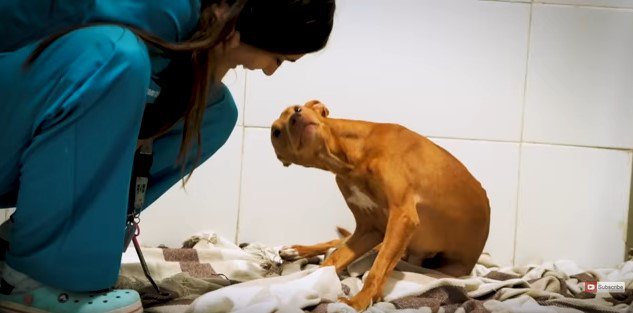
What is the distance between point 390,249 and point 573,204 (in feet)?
2.88

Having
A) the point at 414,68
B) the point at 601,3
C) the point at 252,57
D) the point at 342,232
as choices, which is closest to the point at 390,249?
the point at 342,232

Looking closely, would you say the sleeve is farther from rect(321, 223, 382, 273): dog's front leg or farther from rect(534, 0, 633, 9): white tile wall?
rect(534, 0, 633, 9): white tile wall

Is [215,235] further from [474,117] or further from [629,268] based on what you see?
[629,268]

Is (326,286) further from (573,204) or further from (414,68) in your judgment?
(573,204)

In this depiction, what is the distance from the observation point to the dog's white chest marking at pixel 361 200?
5.60 ft

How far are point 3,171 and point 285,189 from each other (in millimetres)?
1133


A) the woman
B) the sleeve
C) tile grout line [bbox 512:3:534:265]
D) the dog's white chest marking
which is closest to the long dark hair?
the woman

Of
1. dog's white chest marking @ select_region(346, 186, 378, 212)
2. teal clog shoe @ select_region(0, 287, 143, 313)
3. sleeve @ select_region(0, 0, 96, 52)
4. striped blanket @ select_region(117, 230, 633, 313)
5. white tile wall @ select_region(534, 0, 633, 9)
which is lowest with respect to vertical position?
striped blanket @ select_region(117, 230, 633, 313)

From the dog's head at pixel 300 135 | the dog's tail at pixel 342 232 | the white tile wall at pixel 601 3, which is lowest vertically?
the dog's tail at pixel 342 232

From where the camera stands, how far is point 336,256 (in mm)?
1689

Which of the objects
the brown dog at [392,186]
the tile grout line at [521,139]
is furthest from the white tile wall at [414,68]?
the brown dog at [392,186]

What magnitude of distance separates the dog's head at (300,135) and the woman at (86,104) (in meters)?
0.52

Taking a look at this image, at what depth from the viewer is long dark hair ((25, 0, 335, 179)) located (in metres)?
1.06

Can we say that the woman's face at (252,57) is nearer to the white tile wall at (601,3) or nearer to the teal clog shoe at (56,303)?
the teal clog shoe at (56,303)
